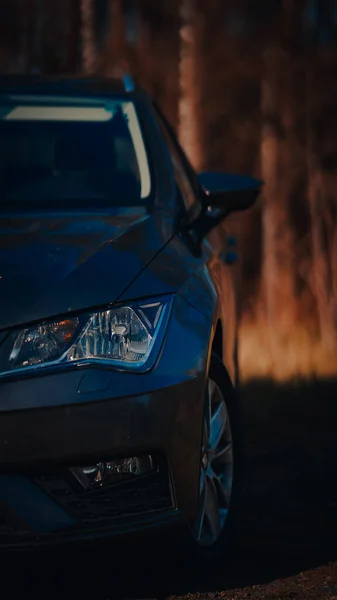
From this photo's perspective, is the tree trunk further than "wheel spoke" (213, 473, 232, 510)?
Yes

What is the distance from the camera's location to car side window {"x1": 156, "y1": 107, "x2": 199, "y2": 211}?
208 inches

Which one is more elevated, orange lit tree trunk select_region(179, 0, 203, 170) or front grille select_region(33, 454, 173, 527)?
front grille select_region(33, 454, 173, 527)

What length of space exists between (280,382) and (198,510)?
5.50m

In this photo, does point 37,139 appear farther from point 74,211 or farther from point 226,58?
point 226,58

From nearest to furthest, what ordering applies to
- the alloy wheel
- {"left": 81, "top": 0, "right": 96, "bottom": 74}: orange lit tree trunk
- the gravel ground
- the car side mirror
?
1. the gravel ground
2. the alloy wheel
3. the car side mirror
4. {"left": 81, "top": 0, "right": 96, "bottom": 74}: orange lit tree trunk

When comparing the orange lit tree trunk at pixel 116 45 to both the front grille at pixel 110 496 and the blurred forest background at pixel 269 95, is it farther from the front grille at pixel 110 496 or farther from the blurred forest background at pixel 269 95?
the front grille at pixel 110 496

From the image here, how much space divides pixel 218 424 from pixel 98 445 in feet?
3.06

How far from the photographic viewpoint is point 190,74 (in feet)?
65.4

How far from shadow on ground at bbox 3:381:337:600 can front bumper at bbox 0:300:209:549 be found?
0.32m

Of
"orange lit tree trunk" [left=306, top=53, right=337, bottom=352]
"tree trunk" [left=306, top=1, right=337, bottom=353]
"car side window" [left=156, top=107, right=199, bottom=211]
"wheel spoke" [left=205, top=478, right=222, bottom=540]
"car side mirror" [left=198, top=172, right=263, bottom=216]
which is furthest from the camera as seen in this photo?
"orange lit tree trunk" [left=306, top=53, right=337, bottom=352]

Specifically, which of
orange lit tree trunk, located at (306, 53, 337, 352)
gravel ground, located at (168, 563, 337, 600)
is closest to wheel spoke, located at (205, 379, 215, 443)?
gravel ground, located at (168, 563, 337, 600)

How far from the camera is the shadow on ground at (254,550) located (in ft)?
13.5

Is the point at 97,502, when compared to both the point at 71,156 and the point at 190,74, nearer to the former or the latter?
the point at 71,156

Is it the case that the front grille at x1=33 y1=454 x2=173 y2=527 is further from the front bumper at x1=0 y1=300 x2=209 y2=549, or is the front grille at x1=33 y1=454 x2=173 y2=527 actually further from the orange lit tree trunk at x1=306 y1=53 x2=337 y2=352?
the orange lit tree trunk at x1=306 y1=53 x2=337 y2=352
